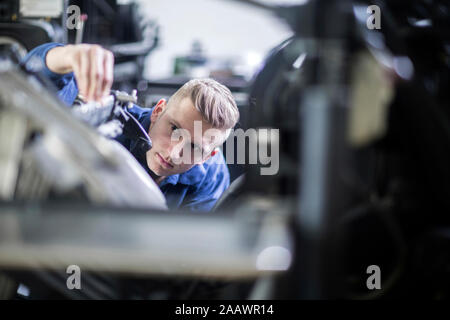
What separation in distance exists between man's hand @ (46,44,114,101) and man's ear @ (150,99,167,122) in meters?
0.24

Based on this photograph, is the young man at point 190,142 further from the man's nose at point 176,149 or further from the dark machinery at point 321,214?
the dark machinery at point 321,214

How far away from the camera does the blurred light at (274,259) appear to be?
2.77 feet

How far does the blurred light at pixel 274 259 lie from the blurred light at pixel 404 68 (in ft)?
1.48

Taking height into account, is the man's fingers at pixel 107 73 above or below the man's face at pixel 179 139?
above

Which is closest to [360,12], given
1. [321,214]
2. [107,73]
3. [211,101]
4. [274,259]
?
[321,214]

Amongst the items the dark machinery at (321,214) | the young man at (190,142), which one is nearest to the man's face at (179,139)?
the young man at (190,142)

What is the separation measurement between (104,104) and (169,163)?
0.30 meters

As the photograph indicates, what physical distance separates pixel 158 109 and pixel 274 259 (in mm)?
835

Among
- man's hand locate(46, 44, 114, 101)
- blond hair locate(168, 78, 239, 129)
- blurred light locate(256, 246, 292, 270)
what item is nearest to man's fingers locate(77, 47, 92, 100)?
man's hand locate(46, 44, 114, 101)

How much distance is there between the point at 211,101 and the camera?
1488mm

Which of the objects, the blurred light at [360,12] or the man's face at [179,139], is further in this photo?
the man's face at [179,139]

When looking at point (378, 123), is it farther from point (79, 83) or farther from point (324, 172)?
point (79, 83)
